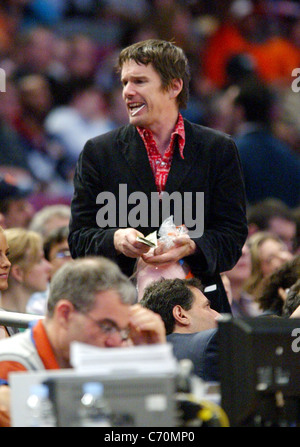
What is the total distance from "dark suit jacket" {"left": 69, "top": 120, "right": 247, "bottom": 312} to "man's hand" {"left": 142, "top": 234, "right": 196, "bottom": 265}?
83mm

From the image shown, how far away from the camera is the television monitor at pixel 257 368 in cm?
245

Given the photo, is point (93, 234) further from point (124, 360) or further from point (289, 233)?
point (289, 233)

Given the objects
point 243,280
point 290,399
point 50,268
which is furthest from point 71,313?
point 243,280

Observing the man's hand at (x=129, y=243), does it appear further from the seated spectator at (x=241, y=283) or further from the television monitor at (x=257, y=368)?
the seated spectator at (x=241, y=283)

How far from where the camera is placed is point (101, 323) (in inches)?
106

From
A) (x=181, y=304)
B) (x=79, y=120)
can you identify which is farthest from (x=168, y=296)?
(x=79, y=120)

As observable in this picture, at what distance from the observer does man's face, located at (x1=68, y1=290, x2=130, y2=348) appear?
2.69 m

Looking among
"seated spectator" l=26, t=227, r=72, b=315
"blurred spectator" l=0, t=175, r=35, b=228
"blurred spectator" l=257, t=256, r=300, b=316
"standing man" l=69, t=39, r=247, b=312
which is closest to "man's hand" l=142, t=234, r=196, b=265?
"standing man" l=69, t=39, r=247, b=312

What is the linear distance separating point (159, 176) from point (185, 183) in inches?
4.6

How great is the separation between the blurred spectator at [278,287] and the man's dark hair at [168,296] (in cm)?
121

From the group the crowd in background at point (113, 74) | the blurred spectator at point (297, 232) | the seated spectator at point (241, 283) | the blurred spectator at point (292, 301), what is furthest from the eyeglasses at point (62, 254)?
the crowd in background at point (113, 74)

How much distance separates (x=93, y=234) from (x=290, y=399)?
1448 mm

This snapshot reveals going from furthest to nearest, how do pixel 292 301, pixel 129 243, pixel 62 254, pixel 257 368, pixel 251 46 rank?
pixel 251 46
pixel 62 254
pixel 292 301
pixel 129 243
pixel 257 368

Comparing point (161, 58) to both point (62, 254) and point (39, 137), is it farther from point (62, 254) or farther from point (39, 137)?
point (39, 137)
